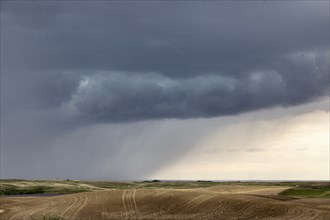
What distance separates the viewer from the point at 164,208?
6912 centimetres

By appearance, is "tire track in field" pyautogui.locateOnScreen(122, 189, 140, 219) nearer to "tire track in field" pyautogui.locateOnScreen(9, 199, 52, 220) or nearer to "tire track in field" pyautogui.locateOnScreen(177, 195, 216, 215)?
"tire track in field" pyautogui.locateOnScreen(177, 195, 216, 215)

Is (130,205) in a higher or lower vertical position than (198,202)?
lower

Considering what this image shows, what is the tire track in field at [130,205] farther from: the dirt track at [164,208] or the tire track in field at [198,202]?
the tire track in field at [198,202]

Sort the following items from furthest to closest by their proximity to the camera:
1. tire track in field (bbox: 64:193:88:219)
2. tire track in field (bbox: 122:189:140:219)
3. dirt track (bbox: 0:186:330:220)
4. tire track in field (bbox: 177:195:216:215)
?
tire track in field (bbox: 177:195:216:215), tire track in field (bbox: 64:193:88:219), tire track in field (bbox: 122:189:140:219), dirt track (bbox: 0:186:330:220)

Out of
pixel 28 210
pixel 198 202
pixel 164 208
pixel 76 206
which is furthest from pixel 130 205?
pixel 28 210

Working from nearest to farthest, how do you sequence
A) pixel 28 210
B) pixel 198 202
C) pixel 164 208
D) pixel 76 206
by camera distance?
pixel 164 208 < pixel 28 210 < pixel 198 202 < pixel 76 206

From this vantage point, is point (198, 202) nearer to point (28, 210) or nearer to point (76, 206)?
point (76, 206)

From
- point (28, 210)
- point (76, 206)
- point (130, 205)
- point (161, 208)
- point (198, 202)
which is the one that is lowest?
point (28, 210)

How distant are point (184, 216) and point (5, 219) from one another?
24.2 meters

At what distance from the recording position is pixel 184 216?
63.9 metres

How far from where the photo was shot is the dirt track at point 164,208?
63.8 m

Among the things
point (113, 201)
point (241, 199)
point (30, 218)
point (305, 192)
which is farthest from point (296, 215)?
point (305, 192)

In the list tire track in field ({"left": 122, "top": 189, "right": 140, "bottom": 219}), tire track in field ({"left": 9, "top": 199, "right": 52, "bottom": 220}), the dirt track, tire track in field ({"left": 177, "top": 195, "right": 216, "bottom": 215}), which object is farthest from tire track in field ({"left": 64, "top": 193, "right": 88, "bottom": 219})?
tire track in field ({"left": 177, "top": 195, "right": 216, "bottom": 215})

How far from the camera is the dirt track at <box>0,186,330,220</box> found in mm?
63812
